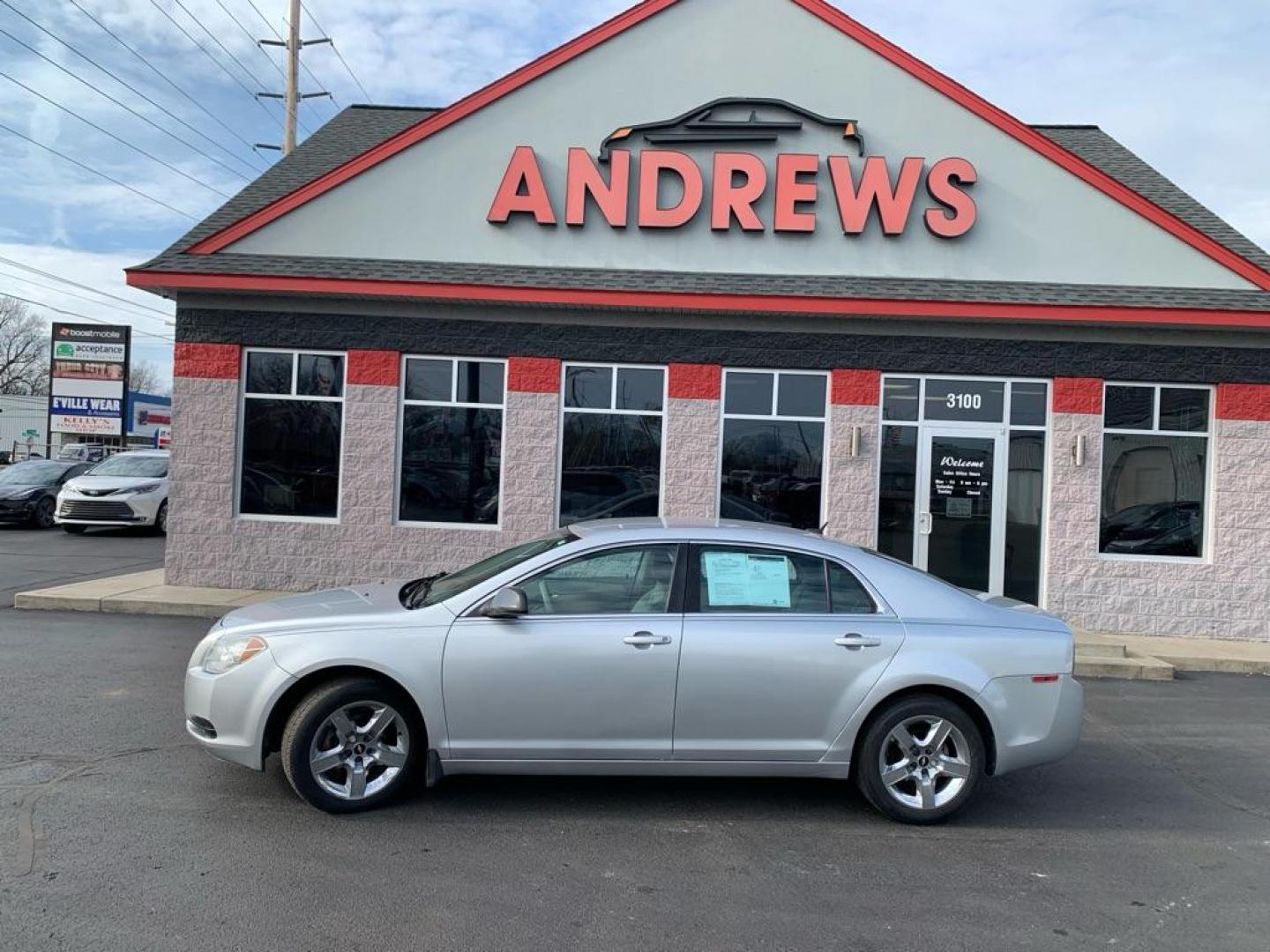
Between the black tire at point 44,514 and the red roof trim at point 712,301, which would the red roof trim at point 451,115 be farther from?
the black tire at point 44,514

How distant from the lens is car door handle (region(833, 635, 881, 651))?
5055 millimetres

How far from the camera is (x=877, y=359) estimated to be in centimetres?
1131

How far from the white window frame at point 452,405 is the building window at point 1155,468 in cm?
703

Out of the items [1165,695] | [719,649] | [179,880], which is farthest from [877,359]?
[179,880]

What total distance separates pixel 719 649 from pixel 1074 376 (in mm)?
8031

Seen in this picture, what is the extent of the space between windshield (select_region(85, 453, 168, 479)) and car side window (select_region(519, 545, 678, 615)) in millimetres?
16932

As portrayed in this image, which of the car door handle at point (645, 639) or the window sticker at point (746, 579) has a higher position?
the window sticker at point (746, 579)

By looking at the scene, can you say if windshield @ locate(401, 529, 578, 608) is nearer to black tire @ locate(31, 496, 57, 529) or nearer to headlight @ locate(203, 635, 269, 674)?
headlight @ locate(203, 635, 269, 674)

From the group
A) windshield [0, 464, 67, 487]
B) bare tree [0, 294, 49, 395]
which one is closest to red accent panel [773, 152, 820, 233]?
windshield [0, 464, 67, 487]

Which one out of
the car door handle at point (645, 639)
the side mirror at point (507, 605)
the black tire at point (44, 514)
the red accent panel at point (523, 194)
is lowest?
the black tire at point (44, 514)

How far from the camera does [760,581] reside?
5.25 m

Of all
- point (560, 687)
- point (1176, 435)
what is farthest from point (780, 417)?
point (560, 687)

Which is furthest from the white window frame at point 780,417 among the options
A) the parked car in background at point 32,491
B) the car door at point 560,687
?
the parked car in background at point 32,491

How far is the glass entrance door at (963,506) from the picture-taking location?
1132 centimetres
